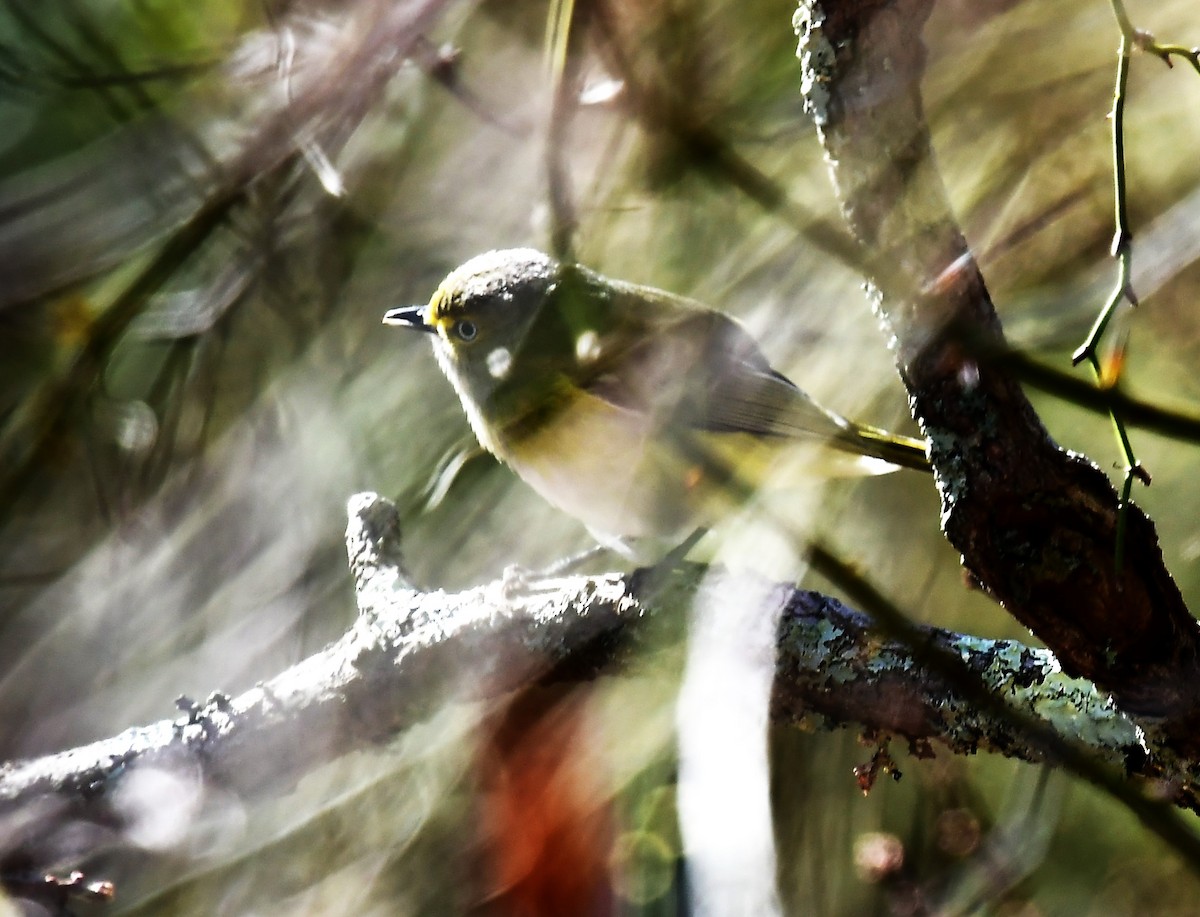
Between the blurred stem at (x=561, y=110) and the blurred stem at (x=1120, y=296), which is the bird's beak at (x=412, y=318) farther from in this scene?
the blurred stem at (x=1120, y=296)

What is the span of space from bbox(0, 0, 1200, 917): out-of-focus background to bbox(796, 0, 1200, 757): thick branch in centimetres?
82

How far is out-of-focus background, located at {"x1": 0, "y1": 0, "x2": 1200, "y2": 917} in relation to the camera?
222 cm

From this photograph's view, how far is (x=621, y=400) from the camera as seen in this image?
204 centimetres

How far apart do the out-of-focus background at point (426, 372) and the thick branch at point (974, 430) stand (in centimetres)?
82

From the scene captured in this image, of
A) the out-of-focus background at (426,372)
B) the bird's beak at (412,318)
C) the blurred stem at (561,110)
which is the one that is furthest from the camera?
the bird's beak at (412,318)

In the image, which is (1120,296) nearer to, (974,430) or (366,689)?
(974,430)

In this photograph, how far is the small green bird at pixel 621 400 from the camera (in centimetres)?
204

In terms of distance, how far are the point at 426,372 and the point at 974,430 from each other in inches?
74.8

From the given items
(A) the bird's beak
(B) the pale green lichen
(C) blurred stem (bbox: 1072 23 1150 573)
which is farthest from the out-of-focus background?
(C) blurred stem (bbox: 1072 23 1150 573)

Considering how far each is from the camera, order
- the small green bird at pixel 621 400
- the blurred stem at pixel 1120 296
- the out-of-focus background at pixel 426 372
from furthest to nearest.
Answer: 1. the out-of-focus background at pixel 426 372
2. the small green bird at pixel 621 400
3. the blurred stem at pixel 1120 296

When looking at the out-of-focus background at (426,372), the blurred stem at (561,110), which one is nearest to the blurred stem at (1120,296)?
the blurred stem at (561,110)

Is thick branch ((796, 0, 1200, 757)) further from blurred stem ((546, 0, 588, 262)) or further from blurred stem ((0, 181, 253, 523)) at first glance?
blurred stem ((0, 181, 253, 523))

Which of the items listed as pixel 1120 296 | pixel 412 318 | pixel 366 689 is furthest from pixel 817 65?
pixel 412 318

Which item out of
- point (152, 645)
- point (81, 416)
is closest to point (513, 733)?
point (152, 645)
